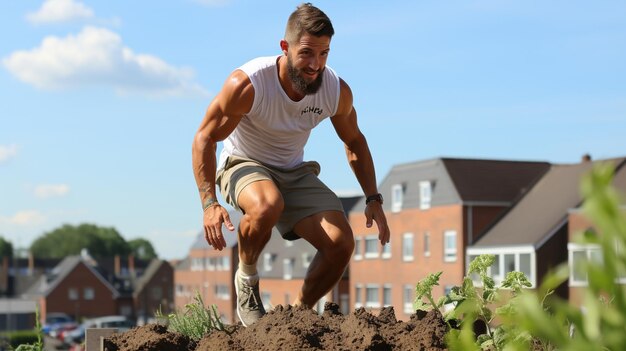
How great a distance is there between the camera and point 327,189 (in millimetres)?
5617

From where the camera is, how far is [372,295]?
6341 cm

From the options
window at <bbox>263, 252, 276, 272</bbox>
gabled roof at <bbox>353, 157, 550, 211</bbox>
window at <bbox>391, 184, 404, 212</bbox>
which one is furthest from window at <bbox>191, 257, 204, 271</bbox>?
gabled roof at <bbox>353, 157, 550, 211</bbox>

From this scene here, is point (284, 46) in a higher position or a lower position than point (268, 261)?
higher

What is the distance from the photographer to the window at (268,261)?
76438mm

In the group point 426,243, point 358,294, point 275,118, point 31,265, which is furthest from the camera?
point 31,265

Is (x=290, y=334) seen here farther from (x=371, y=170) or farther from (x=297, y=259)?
(x=297, y=259)

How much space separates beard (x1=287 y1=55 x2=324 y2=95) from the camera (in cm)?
529

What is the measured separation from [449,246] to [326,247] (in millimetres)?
50085

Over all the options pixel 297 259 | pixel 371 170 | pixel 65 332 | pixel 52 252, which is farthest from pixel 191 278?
pixel 371 170

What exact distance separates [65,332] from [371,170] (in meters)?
78.6

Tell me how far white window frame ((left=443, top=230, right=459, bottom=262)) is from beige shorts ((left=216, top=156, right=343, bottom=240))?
161 ft

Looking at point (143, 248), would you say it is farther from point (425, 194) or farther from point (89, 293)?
point (425, 194)

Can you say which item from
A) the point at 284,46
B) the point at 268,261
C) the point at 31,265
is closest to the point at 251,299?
the point at 284,46

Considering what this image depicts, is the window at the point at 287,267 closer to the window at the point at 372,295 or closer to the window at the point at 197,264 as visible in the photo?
the window at the point at 372,295
